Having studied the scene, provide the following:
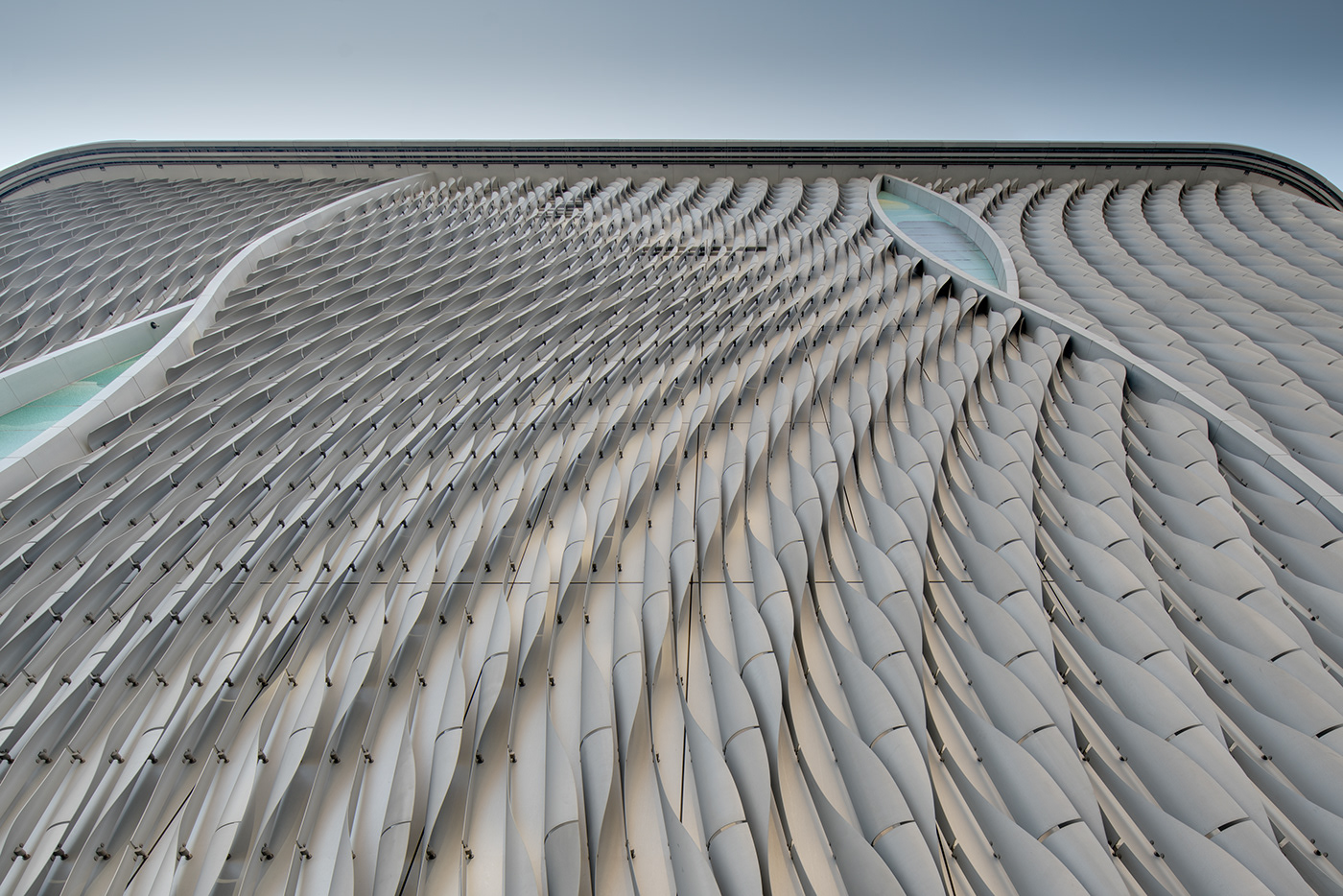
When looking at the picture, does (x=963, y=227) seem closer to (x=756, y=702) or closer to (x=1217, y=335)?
(x=1217, y=335)

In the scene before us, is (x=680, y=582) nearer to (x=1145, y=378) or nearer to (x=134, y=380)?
(x=1145, y=378)

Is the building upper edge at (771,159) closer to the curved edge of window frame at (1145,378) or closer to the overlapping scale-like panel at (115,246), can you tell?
the overlapping scale-like panel at (115,246)

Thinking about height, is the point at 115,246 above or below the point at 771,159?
below

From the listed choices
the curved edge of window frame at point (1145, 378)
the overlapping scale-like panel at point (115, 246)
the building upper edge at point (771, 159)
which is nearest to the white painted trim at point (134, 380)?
the overlapping scale-like panel at point (115, 246)

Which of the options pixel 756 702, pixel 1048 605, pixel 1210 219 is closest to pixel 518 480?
pixel 756 702

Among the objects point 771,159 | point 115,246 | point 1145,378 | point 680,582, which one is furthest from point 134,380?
point 771,159

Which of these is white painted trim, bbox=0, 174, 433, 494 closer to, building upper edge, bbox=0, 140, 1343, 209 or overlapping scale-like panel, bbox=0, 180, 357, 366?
overlapping scale-like panel, bbox=0, 180, 357, 366
